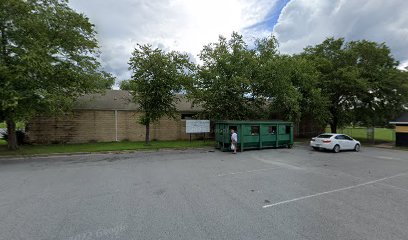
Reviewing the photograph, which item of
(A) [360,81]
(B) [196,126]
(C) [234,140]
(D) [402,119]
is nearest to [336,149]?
(C) [234,140]

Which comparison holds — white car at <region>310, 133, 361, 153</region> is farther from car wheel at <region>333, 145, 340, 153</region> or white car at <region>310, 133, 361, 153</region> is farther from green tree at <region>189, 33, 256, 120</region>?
green tree at <region>189, 33, 256, 120</region>

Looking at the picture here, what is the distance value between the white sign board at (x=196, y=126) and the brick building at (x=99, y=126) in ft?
3.99

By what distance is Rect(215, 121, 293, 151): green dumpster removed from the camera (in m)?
16.8

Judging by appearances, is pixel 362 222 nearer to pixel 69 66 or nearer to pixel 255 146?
pixel 255 146

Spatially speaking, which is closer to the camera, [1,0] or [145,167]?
[145,167]

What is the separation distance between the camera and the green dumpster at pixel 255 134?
16828 mm

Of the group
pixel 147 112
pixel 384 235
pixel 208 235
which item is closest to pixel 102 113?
pixel 147 112

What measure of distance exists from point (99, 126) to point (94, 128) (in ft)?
1.44

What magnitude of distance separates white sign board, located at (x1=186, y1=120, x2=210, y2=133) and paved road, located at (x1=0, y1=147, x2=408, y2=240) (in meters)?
9.85

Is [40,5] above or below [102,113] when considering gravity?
above

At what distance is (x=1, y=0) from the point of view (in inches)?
501

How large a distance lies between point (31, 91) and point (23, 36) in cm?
375

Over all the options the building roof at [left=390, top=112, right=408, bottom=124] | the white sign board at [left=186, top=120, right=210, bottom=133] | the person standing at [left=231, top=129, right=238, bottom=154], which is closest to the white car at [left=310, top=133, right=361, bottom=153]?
the person standing at [left=231, top=129, right=238, bottom=154]

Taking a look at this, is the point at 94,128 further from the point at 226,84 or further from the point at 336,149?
the point at 336,149
